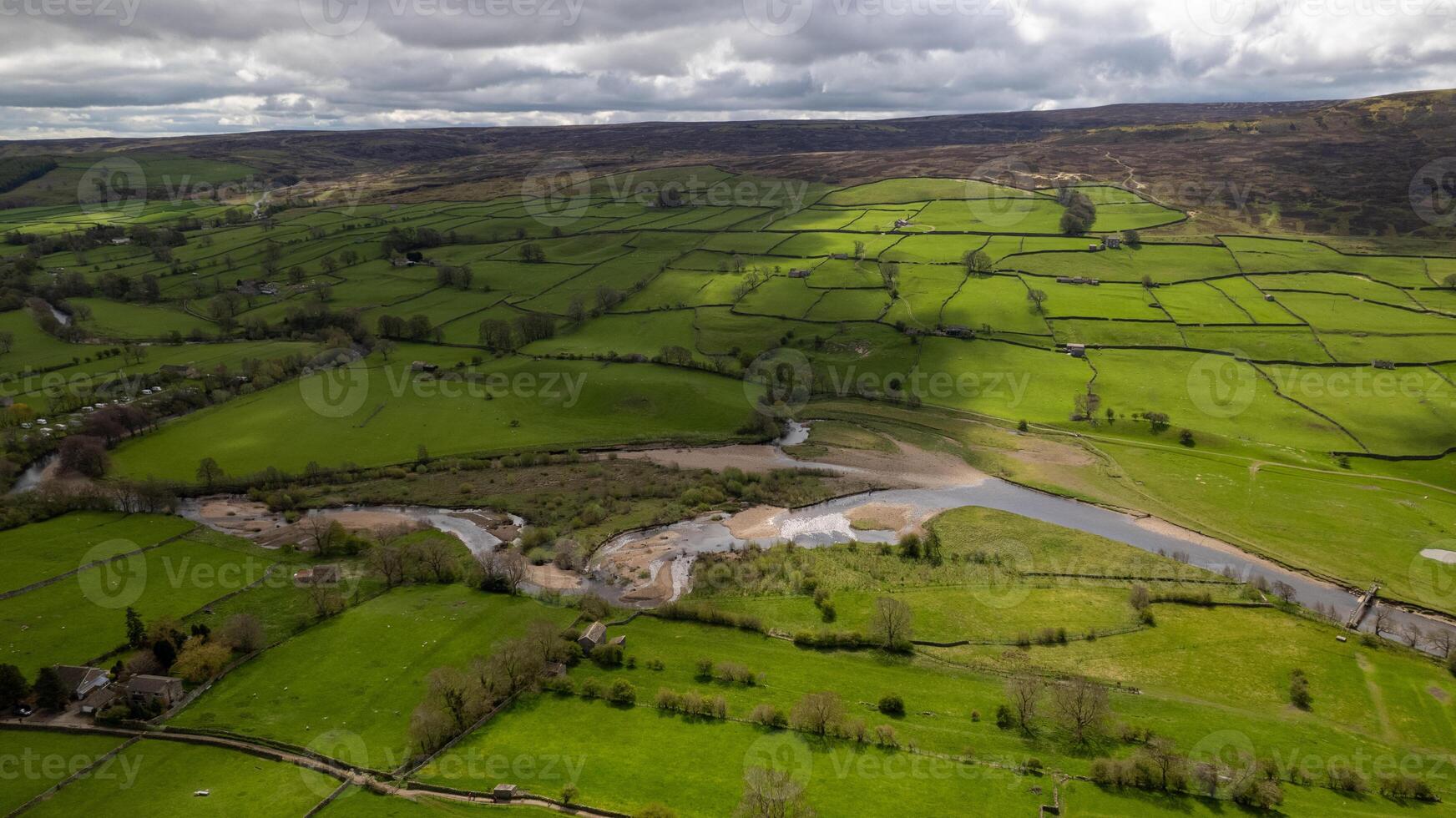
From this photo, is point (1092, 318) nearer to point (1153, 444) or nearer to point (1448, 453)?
point (1153, 444)

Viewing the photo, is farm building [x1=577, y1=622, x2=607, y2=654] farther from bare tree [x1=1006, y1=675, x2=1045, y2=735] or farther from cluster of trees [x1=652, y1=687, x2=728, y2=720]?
bare tree [x1=1006, y1=675, x2=1045, y2=735]

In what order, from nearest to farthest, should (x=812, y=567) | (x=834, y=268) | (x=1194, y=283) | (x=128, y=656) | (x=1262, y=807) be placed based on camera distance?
(x=1262, y=807), (x=128, y=656), (x=812, y=567), (x=1194, y=283), (x=834, y=268)

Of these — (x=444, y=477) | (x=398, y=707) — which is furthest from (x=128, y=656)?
(x=444, y=477)

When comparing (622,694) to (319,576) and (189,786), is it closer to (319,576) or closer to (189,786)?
(189,786)

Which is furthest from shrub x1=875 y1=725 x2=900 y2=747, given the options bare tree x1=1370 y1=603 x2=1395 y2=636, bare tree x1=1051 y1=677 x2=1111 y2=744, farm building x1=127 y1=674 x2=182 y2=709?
farm building x1=127 y1=674 x2=182 y2=709

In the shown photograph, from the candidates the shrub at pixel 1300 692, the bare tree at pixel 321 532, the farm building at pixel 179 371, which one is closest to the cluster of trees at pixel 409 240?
the farm building at pixel 179 371

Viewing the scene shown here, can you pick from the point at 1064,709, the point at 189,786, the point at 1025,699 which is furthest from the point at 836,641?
the point at 189,786

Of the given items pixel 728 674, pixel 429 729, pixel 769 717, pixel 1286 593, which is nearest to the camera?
pixel 429 729
